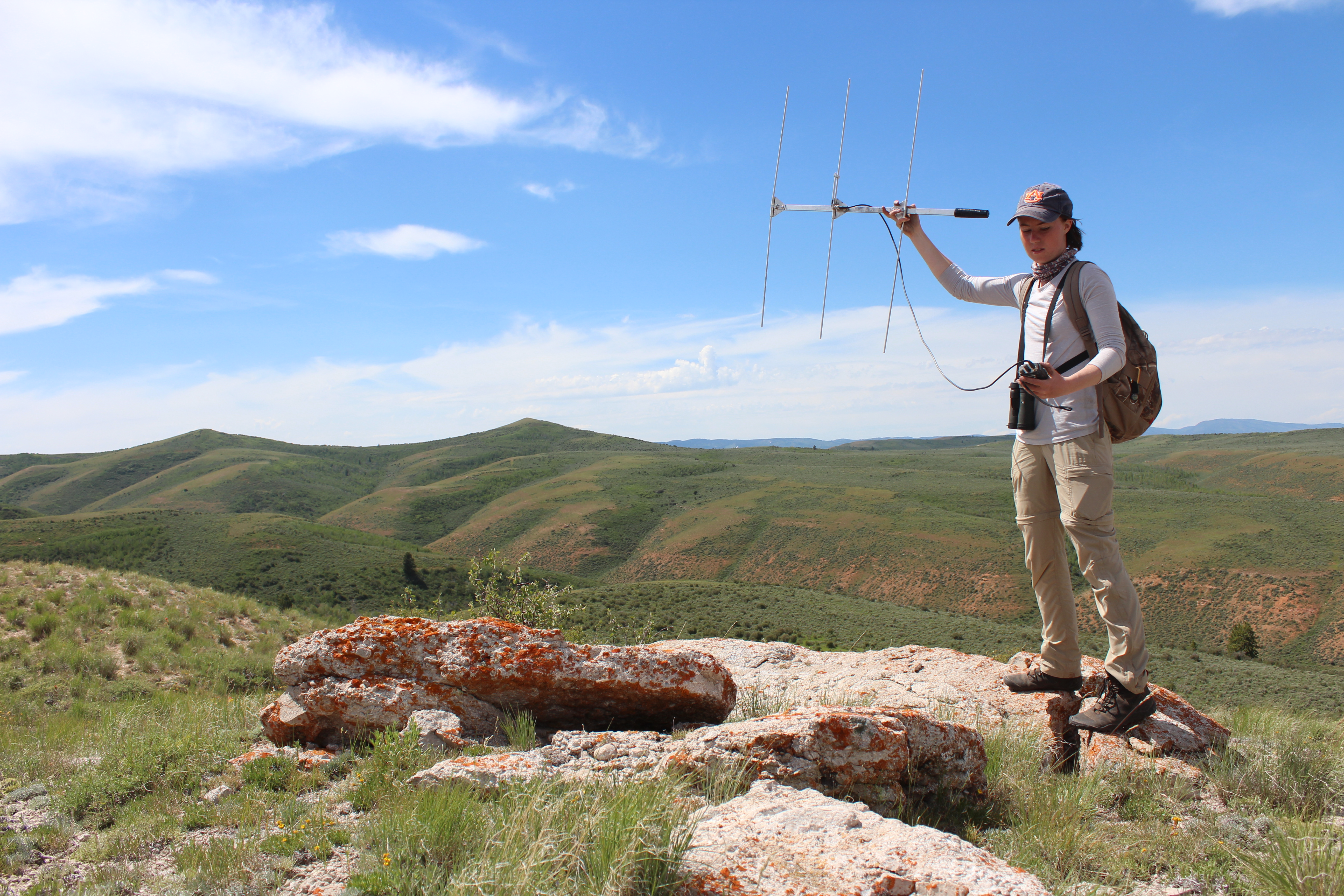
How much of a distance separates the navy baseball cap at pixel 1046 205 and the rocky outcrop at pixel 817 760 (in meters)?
3.36

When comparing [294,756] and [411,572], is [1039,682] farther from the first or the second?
[411,572]

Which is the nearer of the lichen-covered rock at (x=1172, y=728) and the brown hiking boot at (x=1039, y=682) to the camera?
the lichen-covered rock at (x=1172, y=728)

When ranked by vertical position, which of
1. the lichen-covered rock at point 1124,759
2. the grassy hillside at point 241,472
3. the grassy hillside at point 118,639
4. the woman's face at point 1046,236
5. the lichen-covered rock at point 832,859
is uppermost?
the woman's face at point 1046,236

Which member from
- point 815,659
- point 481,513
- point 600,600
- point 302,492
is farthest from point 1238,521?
point 302,492

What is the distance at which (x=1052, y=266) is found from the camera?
15.9ft

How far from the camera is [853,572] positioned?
60031 millimetres

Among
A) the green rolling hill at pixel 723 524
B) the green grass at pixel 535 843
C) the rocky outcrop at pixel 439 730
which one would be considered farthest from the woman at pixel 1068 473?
the green rolling hill at pixel 723 524

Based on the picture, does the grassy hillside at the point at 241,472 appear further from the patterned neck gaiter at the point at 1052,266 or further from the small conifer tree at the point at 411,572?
the patterned neck gaiter at the point at 1052,266

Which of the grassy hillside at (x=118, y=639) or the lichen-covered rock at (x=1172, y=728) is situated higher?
the lichen-covered rock at (x=1172, y=728)

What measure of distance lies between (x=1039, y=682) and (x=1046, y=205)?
11.5 ft

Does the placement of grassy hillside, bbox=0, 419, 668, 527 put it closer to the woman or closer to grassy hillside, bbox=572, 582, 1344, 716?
grassy hillside, bbox=572, 582, 1344, 716

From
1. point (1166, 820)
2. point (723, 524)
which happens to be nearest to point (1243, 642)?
point (723, 524)

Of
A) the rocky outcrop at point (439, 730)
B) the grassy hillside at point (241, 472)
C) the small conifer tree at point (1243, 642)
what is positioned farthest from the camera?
the grassy hillside at point (241, 472)

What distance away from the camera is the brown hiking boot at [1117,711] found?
191 inches
